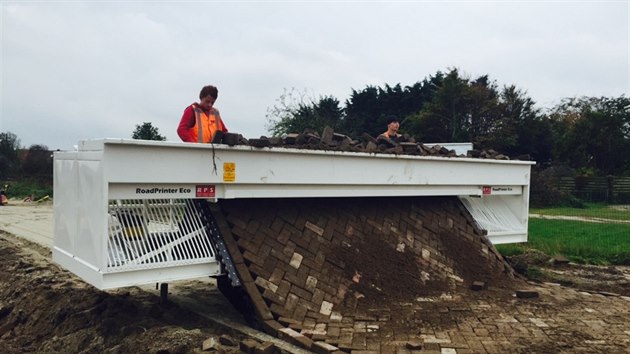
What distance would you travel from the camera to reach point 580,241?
1099 centimetres

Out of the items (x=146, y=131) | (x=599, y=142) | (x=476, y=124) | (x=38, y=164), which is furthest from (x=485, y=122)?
(x=38, y=164)

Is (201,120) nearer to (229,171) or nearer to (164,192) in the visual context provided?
(229,171)

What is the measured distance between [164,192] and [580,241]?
30.5 feet

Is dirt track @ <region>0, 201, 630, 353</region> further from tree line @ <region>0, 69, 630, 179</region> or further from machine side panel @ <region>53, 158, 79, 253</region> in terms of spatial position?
tree line @ <region>0, 69, 630, 179</region>

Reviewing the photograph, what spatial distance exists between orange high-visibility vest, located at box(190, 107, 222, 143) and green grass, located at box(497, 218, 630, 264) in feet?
19.6

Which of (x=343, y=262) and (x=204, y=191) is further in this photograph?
(x=343, y=262)

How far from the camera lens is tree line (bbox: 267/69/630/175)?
2895 centimetres

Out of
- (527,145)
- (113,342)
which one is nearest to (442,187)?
(113,342)

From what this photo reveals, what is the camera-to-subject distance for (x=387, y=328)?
15.5 ft

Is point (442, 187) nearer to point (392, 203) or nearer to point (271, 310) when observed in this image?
point (392, 203)

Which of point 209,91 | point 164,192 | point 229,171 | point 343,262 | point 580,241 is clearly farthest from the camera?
point 580,241

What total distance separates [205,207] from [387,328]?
2.05 m

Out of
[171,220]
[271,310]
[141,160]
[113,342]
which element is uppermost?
[141,160]

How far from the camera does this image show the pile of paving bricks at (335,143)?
515 centimetres
